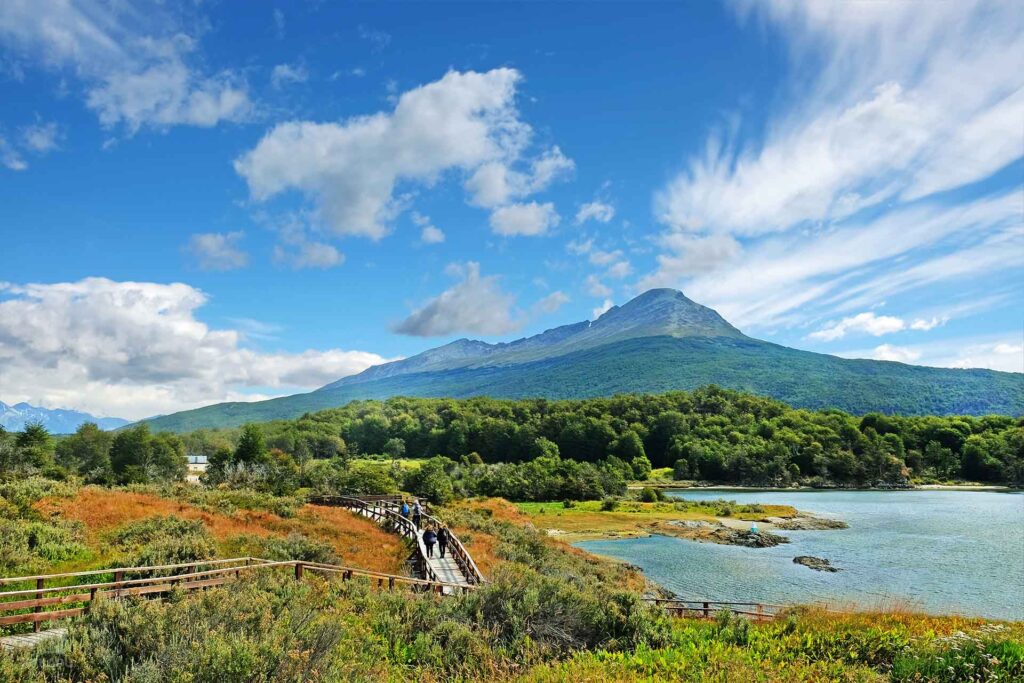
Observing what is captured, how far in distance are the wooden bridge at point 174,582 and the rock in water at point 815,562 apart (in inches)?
537

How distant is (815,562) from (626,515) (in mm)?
26979

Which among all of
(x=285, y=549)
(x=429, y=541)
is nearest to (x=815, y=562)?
(x=429, y=541)

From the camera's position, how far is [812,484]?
4518 inches

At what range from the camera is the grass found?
55094 mm

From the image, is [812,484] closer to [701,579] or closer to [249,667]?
[701,579]

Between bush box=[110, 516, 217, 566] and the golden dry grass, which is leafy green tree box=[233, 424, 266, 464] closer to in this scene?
the golden dry grass

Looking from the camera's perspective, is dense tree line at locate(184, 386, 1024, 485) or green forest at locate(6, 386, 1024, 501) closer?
green forest at locate(6, 386, 1024, 501)

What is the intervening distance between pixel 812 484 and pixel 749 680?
404 feet

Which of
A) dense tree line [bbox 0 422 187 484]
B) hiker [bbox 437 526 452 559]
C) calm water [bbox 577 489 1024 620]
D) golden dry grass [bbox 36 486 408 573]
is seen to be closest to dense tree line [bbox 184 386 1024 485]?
dense tree line [bbox 0 422 187 484]

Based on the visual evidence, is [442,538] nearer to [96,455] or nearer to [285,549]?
[285,549]

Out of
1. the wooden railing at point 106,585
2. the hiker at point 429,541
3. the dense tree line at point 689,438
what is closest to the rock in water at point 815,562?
the hiker at point 429,541

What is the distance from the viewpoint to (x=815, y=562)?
40.1 m

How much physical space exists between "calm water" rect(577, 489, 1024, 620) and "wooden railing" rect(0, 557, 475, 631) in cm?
2197

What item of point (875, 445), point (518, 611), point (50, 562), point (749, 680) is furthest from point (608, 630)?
point (875, 445)
